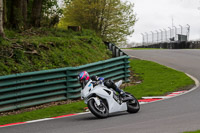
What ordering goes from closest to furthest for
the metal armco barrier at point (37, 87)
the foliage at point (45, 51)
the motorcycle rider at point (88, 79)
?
1. the motorcycle rider at point (88, 79)
2. the metal armco barrier at point (37, 87)
3. the foliage at point (45, 51)

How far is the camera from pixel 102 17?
1795 inches

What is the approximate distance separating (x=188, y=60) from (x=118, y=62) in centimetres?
834

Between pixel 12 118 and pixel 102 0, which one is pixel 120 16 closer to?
pixel 102 0

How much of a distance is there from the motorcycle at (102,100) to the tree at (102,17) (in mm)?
34316

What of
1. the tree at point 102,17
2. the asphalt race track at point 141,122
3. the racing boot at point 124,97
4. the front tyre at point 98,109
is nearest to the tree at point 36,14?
the asphalt race track at point 141,122

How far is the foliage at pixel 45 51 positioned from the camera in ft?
49.1

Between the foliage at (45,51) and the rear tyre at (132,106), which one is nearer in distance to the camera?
the rear tyre at (132,106)

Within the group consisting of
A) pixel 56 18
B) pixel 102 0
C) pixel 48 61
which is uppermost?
pixel 102 0

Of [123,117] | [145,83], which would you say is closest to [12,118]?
[123,117]

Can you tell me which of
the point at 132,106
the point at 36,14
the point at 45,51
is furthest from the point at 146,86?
the point at 36,14

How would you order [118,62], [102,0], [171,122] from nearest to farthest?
1. [171,122]
2. [118,62]
3. [102,0]

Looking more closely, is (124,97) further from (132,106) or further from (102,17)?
(102,17)

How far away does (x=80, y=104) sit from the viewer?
41.0ft

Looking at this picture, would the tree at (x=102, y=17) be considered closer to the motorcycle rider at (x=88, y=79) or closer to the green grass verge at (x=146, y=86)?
the green grass verge at (x=146, y=86)
